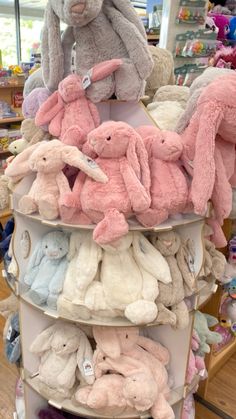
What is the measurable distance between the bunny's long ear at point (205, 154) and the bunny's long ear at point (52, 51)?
523 mm

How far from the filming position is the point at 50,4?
4.14 ft

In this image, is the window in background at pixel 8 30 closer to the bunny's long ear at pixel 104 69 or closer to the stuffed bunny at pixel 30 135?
the stuffed bunny at pixel 30 135

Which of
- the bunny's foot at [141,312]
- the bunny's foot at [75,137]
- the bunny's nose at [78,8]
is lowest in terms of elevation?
the bunny's foot at [141,312]

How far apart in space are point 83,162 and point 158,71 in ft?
2.55

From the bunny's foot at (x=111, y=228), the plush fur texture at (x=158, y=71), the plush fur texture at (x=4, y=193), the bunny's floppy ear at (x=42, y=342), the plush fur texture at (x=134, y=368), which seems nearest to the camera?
the bunny's foot at (x=111, y=228)

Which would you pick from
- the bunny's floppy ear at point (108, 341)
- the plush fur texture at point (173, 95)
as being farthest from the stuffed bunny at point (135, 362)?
the plush fur texture at point (173, 95)

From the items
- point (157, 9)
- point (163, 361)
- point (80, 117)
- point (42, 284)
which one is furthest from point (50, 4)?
point (157, 9)

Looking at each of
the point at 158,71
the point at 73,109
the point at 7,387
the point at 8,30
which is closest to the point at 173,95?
the point at 158,71

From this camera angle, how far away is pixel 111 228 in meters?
1.04

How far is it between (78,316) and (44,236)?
11.5 inches

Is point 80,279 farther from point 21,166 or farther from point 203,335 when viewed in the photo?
point 203,335

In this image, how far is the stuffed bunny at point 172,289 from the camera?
3.97 feet

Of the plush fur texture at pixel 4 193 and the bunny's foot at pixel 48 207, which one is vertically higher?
the bunny's foot at pixel 48 207

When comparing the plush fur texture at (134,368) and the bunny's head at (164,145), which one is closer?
the bunny's head at (164,145)
